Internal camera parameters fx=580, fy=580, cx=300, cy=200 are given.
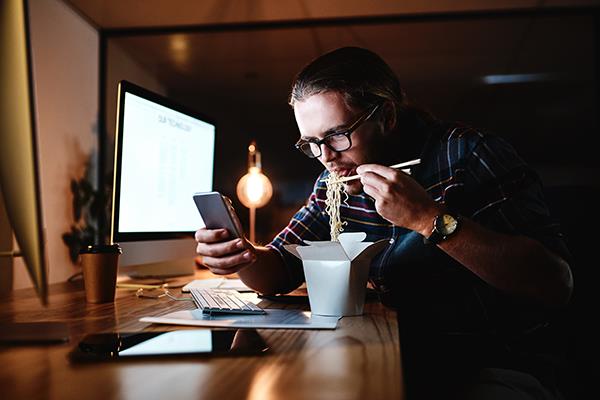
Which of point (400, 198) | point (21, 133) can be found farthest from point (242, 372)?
point (400, 198)

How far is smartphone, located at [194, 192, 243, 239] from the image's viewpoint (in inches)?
46.9

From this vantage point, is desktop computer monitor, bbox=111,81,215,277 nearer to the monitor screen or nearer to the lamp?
the monitor screen

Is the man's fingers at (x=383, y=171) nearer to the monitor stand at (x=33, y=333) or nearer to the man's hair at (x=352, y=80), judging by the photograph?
the man's hair at (x=352, y=80)

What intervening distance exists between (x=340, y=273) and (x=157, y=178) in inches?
34.7

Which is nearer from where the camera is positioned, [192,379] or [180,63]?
[192,379]

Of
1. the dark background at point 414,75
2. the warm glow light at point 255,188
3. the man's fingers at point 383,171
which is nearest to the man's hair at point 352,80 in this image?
the man's fingers at point 383,171

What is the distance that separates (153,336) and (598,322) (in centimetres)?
108

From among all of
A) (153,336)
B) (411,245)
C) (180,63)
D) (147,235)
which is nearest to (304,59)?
(180,63)

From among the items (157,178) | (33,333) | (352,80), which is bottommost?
(33,333)

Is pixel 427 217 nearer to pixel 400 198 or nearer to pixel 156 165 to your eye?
pixel 400 198

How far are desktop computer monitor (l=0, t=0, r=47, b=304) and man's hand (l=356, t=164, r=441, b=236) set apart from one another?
72cm

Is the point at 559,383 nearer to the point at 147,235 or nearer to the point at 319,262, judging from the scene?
the point at 319,262

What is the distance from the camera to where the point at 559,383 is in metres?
1.30

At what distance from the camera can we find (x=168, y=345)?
814mm
